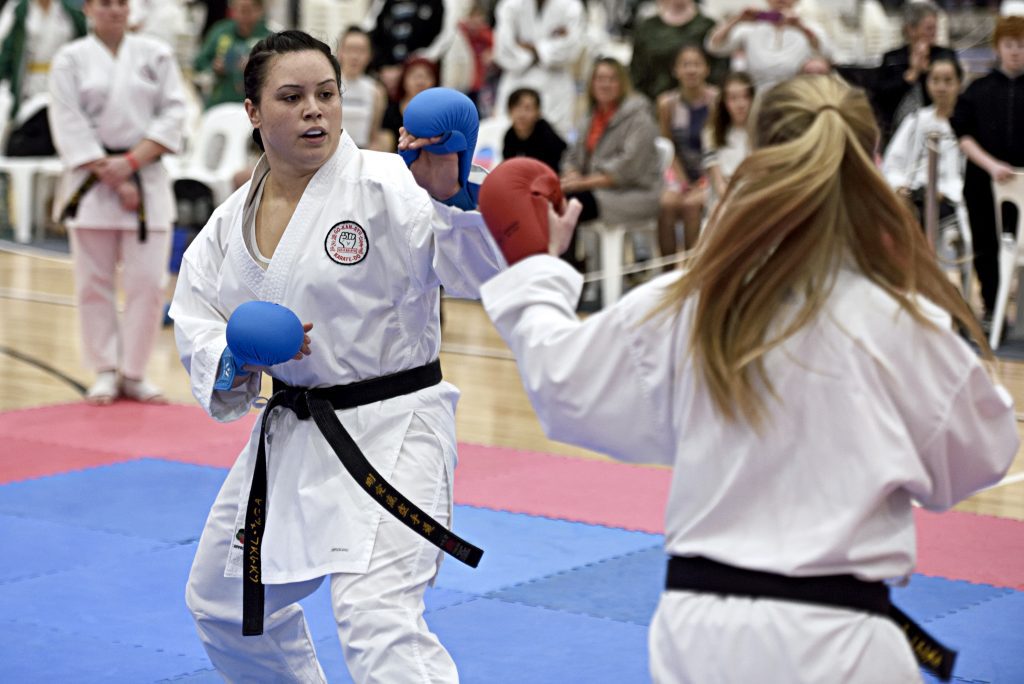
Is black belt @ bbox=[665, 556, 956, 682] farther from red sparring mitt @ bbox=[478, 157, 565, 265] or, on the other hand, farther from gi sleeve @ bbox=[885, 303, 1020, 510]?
red sparring mitt @ bbox=[478, 157, 565, 265]

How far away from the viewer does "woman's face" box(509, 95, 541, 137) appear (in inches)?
356

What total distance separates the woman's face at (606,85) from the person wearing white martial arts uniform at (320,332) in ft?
21.1

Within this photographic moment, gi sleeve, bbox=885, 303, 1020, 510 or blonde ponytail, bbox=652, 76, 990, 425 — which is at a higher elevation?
→ blonde ponytail, bbox=652, 76, 990, 425

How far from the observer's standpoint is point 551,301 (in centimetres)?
199

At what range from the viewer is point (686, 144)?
9852 mm

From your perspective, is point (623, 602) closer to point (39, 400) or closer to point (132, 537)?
point (132, 537)

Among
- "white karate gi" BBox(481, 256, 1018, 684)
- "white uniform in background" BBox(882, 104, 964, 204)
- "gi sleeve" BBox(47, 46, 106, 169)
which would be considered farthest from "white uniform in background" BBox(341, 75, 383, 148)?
"white karate gi" BBox(481, 256, 1018, 684)

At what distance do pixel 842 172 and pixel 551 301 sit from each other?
43 centimetres

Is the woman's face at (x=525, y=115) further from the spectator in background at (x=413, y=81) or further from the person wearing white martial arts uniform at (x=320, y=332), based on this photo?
the person wearing white martial arts uniform at (x=320, y=332)

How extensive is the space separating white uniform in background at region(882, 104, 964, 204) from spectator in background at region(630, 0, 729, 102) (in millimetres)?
1879

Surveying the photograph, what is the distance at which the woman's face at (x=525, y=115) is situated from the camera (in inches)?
356

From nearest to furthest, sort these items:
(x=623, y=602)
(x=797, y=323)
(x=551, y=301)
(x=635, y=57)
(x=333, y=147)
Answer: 1. (x=797, y=323)
2. (x=551, y=301)
3. (x=333, y=147)
4. (x=623, y=602)
5. (x=635, y=57)

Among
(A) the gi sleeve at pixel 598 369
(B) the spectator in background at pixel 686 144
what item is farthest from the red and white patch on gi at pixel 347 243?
(B) the spectator in background at pixel 686 144

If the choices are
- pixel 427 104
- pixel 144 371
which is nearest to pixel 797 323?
pixel 427 104
